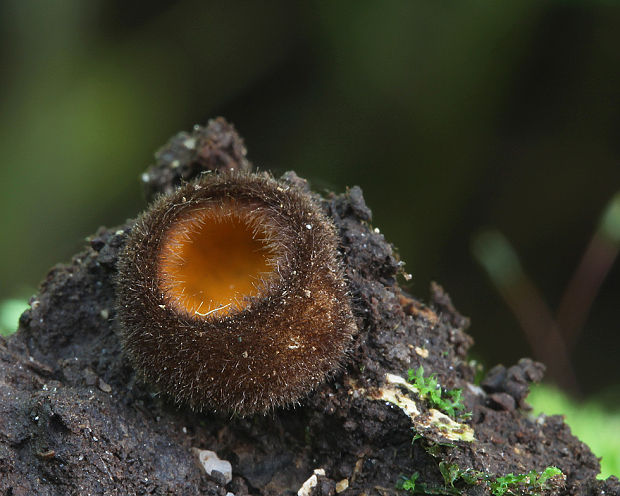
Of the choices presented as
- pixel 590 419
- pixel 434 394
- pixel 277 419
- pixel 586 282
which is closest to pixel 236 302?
pixel 277 419

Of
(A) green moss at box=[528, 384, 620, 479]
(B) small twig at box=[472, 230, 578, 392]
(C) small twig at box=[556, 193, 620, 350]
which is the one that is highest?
(C) small twig at box=[556, 193, 620, 350]

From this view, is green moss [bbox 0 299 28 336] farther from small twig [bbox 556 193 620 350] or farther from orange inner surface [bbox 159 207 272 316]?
small twig [bbox 556 193 620 350]

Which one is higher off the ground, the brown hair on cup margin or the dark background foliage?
the dark background foliage

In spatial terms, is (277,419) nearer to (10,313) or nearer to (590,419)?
(10,313)

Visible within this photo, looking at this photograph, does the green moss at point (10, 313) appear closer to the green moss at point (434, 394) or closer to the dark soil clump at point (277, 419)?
the dark soil clump at point (277, 419)

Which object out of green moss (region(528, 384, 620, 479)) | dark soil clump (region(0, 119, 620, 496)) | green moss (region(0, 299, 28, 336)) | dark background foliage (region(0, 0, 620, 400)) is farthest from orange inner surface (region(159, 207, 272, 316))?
dark background foliage (region(0, 0, 620, 400))

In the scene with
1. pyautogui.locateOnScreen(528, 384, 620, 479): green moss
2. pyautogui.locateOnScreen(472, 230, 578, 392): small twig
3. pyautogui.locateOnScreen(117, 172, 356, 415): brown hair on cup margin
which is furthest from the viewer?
pyautogui.locateOnScreen(472, 230, 578, 392): small twig

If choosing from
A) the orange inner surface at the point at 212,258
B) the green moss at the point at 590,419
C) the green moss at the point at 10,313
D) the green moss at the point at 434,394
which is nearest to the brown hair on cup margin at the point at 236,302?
the orange inner surface at the point at 212,258
